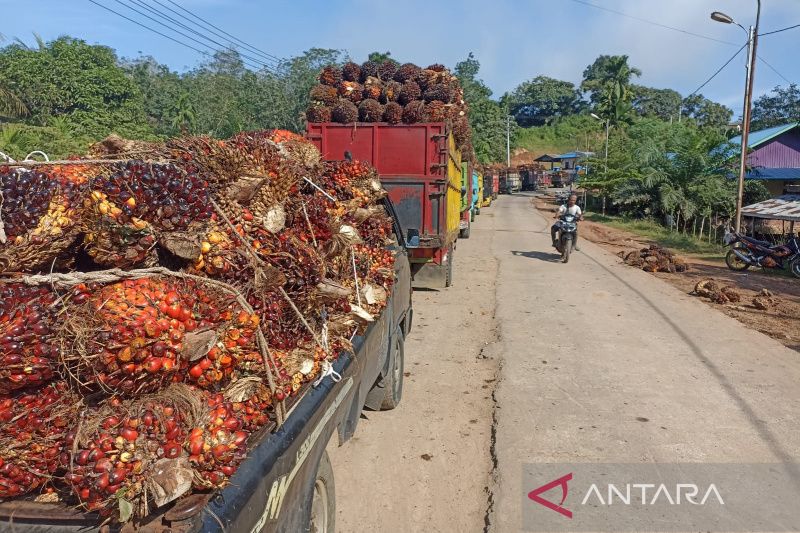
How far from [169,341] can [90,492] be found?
1.74 ft

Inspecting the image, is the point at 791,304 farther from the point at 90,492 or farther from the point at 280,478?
the point at 90,492

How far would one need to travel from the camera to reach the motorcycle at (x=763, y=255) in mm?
12289

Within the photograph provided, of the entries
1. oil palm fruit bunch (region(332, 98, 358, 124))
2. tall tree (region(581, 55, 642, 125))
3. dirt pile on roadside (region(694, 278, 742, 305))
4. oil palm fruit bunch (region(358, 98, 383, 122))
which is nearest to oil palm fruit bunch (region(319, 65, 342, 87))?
oil palm fruit bunch (region(332, 98, 358, 124))

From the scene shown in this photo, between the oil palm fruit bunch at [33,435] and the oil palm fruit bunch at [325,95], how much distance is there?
8399 millimetres

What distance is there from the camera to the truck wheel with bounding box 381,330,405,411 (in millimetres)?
4859

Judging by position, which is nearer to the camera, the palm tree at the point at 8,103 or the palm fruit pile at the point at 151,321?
the palm fruit pile at the point at 151,321

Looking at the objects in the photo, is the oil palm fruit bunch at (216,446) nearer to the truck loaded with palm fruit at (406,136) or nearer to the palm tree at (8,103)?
the truck loaded with palm fruit at (406,136)

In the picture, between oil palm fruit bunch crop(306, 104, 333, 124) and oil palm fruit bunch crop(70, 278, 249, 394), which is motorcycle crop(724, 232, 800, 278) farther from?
oil palm fruit bunch crop(70, 278, 249, 394)

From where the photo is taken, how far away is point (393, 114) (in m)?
8.99

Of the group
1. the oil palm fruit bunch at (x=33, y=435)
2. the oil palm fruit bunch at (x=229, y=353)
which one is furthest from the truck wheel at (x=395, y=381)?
the oil palm fruit bunch at (x=33, y=435)

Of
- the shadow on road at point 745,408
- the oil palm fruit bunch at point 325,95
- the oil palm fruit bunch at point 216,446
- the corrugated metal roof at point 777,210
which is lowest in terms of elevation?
the shadow on road at point 745,408

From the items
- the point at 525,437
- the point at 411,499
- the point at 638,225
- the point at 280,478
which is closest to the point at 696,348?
the point at 525,437

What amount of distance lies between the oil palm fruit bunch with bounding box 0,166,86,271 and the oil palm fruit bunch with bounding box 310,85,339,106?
7494 millimetres

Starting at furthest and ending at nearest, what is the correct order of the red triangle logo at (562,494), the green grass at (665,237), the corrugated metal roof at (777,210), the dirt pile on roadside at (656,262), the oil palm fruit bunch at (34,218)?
1. the green grass at (665,237)
2. the corrugated metal roof at (777,210)
3. the dirt pile on roadside at (656,262)
4. the red triangle logo at (562,494)
5. the oil palm fruit bunch at (34,218)
